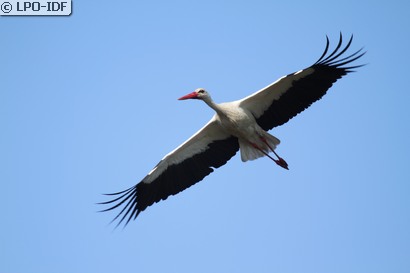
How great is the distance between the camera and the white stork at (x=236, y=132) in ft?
37.4

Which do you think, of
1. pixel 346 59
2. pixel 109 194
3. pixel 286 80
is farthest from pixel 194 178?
pixel 346 59

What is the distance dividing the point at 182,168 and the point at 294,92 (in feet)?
6.67

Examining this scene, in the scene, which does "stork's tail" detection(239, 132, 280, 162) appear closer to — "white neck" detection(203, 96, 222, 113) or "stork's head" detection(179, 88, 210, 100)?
"white neck" detection(203, 96, 222, 113)

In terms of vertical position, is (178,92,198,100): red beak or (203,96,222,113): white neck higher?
(178,92,198,100): red beak

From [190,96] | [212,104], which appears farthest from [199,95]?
[212,104]

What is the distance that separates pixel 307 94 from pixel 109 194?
3.18 m

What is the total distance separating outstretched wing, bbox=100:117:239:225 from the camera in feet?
39.8

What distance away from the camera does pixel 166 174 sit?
12195 mm

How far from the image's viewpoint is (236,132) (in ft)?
38.3

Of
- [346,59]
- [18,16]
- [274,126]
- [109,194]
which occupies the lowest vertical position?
[109,194]

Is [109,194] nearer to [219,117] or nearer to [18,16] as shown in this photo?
[219,117]

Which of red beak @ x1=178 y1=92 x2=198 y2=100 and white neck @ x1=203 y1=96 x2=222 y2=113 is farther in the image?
red beak @ x1=178 y1=92 x2=198 y2=100

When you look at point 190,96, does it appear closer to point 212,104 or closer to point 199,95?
point 199,95

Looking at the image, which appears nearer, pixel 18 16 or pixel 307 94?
pixel 307 94
